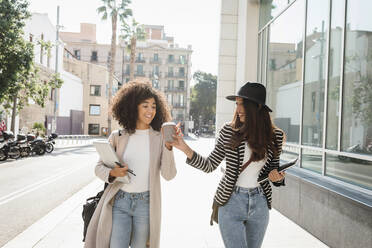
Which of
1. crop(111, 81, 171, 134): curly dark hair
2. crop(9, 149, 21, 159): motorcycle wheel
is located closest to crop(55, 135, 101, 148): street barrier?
crop(9, 149, 21, 159): motorcycle wheel

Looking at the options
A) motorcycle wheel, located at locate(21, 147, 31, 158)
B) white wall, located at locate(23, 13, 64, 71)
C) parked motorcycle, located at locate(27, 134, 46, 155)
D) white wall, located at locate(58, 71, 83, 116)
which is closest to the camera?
motorcycle wheel, located at locate(21, 147, 31, 158)

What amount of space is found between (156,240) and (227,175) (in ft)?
2.49

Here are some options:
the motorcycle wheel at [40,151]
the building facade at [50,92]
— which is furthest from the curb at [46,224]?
the building facade at [50,92]

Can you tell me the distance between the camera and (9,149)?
1502 cm

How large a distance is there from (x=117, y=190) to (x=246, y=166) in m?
0.98

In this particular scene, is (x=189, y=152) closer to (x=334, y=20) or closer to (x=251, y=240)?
(x=251, y=240)

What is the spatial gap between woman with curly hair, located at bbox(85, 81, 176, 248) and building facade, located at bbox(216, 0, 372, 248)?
245 centimetres

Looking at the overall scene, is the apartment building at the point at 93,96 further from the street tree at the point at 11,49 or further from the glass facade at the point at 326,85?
the glass facade at the point at 326,85

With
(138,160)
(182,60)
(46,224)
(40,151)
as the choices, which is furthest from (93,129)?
(138,160)

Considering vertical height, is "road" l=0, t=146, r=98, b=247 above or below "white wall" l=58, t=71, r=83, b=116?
below

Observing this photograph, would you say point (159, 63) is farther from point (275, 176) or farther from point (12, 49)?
point (275, 176)

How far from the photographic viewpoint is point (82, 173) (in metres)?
11.8

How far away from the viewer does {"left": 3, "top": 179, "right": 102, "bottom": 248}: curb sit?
4562 millimetres

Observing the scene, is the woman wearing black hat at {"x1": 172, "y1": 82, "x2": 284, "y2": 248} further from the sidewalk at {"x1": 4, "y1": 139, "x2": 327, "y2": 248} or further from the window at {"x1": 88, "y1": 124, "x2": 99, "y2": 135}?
the window at {"x1": 88, "y1": 124, "x2": 99, "y2": 135}
